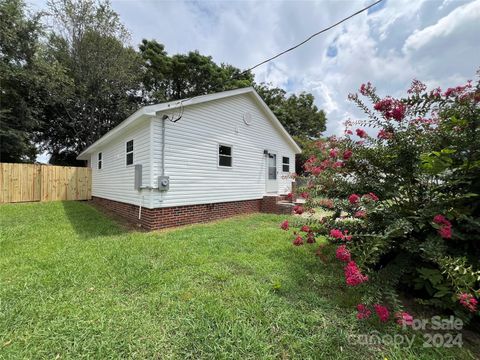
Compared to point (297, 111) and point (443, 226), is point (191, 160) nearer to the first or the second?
point (443, 226)

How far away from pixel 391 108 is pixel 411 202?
117 cm

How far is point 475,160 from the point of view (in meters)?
2.27

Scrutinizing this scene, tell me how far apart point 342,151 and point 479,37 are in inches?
90.8

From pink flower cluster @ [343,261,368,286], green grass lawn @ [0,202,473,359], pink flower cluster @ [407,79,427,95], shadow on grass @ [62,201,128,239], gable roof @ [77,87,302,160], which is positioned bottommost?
green grass lawn @ [0,202,473,359]

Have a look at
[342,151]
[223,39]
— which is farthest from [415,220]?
[223,39]

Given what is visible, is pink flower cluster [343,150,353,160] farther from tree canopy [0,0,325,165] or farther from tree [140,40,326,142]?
tree [140,40,326,142]

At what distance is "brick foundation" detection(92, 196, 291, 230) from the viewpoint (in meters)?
6.14

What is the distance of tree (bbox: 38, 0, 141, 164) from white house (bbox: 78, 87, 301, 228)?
8.00 metres

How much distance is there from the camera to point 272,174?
413 inches

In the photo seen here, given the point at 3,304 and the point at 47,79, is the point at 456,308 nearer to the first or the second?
the point at 3,304

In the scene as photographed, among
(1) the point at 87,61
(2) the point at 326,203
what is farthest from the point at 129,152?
(1) the point at 87,61

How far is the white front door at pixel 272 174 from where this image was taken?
10164 mm

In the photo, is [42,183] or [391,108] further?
[42,183]

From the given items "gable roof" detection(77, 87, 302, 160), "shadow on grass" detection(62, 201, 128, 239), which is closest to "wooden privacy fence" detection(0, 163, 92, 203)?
"gable roof" detection(77, 87, 302, 160)
